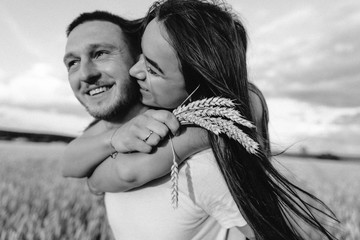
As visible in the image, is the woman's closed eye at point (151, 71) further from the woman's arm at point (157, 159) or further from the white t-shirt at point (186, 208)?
the white t-shirt at point (186, 208)

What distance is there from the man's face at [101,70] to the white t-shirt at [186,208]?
54 centimetres

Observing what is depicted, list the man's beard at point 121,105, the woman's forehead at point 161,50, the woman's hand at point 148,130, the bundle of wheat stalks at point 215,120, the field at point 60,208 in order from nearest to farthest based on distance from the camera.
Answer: the bundle of wheat stalks at point 215,120, the woman's hand at point 148,130, the woman's forehead at point 161,50, the man's beard at point 121,105, the field at point 60,208

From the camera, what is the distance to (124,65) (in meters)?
2.21

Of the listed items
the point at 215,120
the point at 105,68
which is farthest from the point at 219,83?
the point at 105,68

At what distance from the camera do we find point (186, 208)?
1.56 meters

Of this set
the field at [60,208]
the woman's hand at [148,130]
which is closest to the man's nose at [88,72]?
the woman's hand at [148,130]

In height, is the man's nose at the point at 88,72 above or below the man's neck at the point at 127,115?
above

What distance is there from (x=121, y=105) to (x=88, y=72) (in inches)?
10.4

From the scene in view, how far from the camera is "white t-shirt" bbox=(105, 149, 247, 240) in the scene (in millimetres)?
1492

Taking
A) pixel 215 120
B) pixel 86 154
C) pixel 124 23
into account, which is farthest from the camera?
pixel 124 23

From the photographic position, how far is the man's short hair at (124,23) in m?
2.31

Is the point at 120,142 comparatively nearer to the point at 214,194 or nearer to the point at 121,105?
the point at 214,194

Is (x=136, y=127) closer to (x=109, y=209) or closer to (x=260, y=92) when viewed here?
(x=109, y=209)

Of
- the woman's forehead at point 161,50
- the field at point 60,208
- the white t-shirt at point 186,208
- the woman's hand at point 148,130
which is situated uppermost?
the woman's forehead at point 161,50
